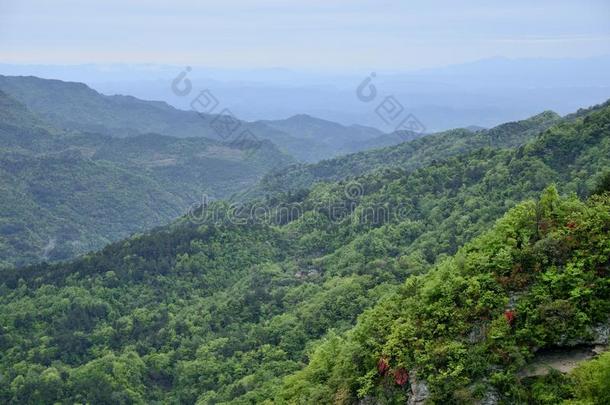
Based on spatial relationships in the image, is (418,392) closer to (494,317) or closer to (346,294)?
(494,317)

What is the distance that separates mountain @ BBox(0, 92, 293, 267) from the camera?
11981 centimetres

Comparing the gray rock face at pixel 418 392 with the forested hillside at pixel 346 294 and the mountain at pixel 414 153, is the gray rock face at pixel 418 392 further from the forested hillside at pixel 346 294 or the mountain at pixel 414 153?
the mountain at pixel 414 153

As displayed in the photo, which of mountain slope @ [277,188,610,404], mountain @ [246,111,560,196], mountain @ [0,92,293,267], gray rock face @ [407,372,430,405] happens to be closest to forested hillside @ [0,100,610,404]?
mountain slope @ [277,188,610,404]

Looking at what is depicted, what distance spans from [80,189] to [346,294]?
11716 cm

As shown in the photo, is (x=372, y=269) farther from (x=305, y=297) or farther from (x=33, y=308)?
(x=33, y=308)

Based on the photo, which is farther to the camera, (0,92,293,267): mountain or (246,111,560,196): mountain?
(0,92,293,267): mountain

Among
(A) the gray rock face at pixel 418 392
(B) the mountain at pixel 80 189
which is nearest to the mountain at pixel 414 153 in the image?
(B) the mountain at pixel 80 189

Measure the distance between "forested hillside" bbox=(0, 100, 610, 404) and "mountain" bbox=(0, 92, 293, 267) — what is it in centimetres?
5187

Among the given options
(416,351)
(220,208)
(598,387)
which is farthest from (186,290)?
(598,387)

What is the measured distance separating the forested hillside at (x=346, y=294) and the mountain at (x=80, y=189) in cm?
5187

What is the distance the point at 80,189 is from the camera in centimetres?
14338

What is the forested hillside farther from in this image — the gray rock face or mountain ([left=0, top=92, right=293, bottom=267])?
mountain ([left=0, top=92, right=293, bottom=267])

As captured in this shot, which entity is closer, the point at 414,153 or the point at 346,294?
the point at 346,294

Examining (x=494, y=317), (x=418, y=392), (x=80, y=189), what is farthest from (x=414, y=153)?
(x=418, y=392)
